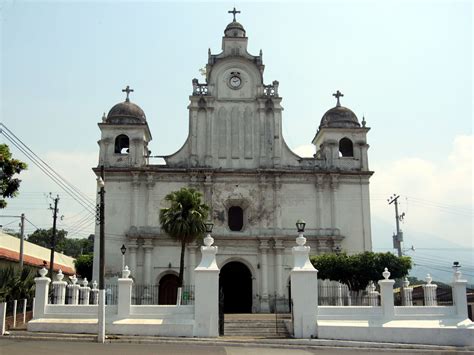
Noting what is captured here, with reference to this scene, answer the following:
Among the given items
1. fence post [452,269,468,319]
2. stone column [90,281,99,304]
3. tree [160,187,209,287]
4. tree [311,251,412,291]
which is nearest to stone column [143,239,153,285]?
stone column [90,281,99,304]

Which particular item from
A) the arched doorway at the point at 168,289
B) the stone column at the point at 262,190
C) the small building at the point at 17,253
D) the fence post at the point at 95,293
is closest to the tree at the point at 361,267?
the stone column at the point at 262,190

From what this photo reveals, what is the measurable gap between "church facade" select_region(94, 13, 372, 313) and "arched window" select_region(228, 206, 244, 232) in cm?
7

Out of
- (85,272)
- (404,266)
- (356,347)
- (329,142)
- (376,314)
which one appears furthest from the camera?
(85,272)

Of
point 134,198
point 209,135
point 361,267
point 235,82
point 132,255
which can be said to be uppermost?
point 235,82

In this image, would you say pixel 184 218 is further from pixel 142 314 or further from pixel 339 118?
pixel 339 118

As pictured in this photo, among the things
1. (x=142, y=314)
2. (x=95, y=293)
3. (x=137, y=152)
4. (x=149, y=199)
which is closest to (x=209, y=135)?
(x=137, y=152)

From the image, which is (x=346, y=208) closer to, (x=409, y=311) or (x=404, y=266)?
(x=404, y=266)

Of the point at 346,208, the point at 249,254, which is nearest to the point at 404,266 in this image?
the point at 346,208

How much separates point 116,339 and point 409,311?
10550mm

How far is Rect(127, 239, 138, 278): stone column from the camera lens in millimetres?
33656

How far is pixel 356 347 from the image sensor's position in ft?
59.0

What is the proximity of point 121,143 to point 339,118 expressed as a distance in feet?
50.3

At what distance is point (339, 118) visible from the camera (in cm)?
3725

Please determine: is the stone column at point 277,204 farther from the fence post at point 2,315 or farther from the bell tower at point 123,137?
the fence post at point 2,315
